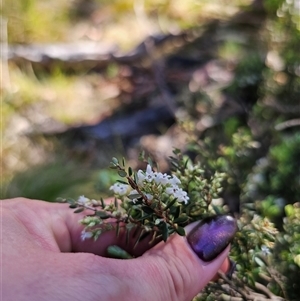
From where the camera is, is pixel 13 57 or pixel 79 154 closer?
pixel 79 154

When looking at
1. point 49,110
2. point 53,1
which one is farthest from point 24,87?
point 53,1

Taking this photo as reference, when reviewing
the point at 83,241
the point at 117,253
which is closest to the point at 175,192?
the point at 117,253

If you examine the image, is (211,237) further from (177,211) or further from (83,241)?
(83,241)

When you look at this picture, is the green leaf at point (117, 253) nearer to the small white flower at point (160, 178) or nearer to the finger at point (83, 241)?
the finger at point (83, 241)

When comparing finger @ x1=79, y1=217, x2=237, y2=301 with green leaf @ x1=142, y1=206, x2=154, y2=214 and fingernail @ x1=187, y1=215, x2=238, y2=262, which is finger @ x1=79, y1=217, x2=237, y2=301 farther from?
green leaf @ x1=142, y1=206, x2=154, y2=214

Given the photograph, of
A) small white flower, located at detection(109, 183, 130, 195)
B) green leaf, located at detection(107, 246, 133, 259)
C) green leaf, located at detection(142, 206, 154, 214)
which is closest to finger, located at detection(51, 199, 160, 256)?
green leaf, located at detection(107, 246, 133, 259)

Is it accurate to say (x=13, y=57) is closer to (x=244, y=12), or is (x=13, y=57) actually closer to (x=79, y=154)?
(x=79, y=154)
